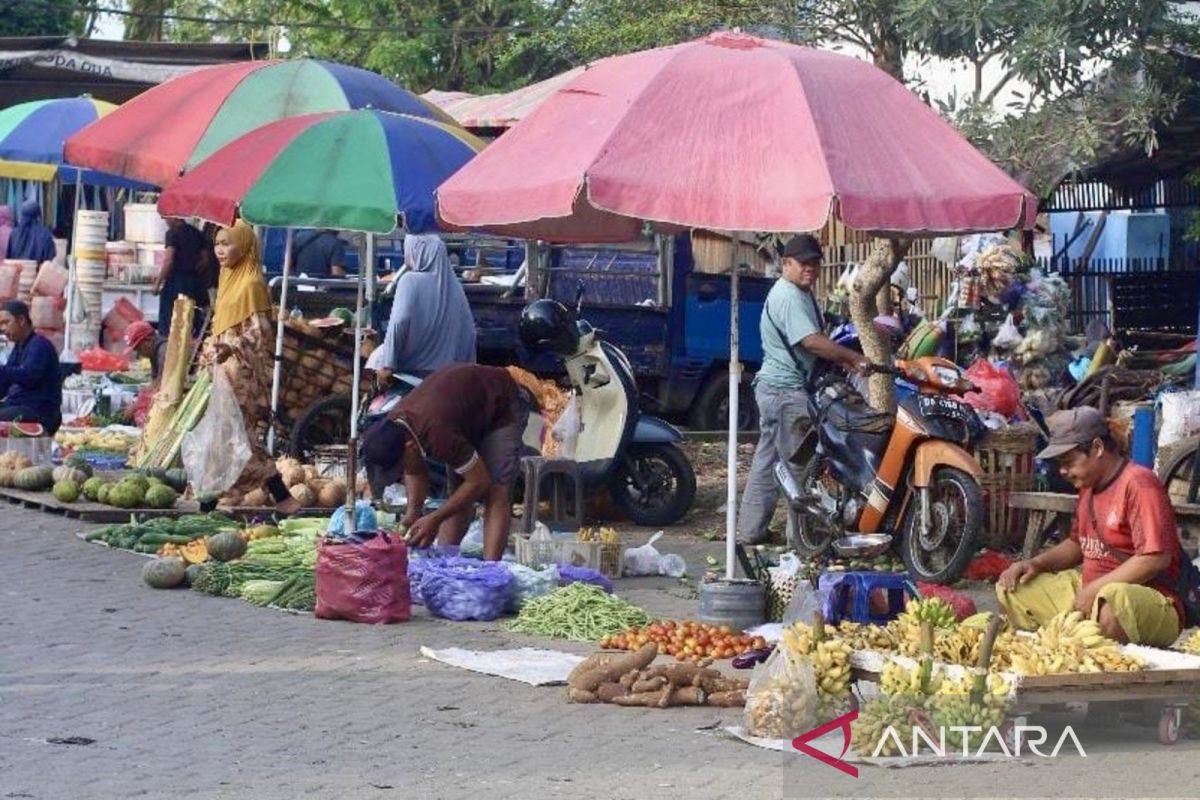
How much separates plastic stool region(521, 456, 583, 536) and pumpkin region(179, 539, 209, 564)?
2.03 m

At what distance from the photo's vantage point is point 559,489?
1356cm

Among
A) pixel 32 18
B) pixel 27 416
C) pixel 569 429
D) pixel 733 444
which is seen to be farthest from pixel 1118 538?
pixel 32 18

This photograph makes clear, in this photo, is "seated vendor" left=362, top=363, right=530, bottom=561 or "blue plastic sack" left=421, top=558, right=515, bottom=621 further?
"seated vendor" left=362, top=363, right=530, bottom=561

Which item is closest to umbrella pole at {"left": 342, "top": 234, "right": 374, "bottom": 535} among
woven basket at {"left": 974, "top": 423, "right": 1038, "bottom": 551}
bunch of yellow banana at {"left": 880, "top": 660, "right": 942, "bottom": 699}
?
woven basket at {"left": 974, "top": 423, "right": 1038, "bottom": 551}

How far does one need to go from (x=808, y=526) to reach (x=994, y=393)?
5.94 feet

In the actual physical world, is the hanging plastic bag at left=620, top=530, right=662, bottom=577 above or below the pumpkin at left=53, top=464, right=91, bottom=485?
below

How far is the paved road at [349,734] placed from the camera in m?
7.00

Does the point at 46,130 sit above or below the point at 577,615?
→ above

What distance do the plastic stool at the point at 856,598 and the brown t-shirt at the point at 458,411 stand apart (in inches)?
101

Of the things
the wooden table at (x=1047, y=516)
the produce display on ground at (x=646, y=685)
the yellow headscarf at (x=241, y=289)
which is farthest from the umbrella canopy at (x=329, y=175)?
the produce display on ground at (x=646, y=685)

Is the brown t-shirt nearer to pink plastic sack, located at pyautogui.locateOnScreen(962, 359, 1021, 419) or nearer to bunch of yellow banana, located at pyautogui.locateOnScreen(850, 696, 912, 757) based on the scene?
pink plastic sack, located at pyautogui.locateOnScreen(962, 359, 1021, 419)

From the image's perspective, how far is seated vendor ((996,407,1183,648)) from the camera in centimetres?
798

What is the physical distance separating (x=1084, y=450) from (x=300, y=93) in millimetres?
8090

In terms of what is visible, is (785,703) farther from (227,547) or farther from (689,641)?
(227,547)
